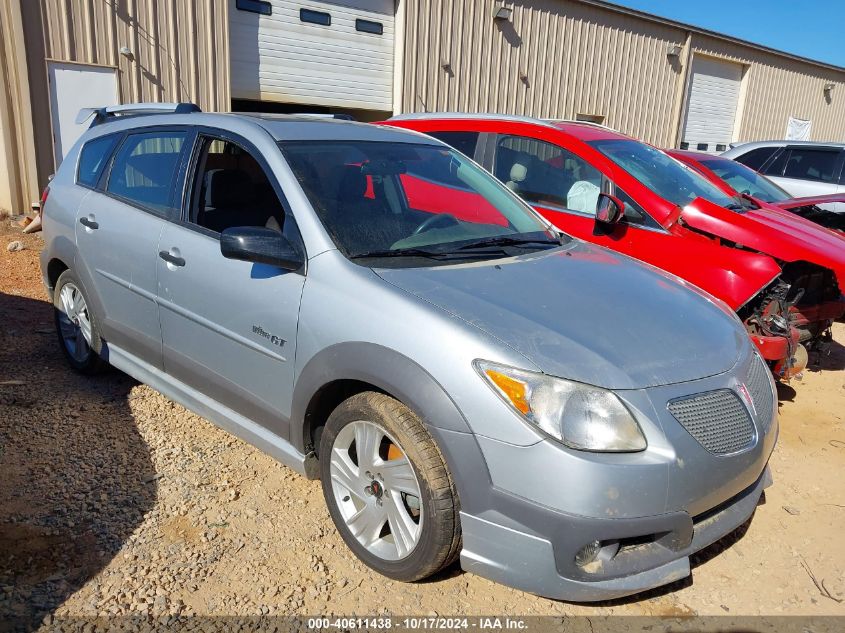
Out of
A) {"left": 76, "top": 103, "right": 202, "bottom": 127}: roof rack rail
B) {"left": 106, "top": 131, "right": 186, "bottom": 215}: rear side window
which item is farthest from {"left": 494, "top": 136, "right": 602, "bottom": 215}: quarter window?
{"left": 106, "top": 131, "right": 186, "bottom": 215}: rear side window

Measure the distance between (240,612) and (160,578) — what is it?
0.39 metres

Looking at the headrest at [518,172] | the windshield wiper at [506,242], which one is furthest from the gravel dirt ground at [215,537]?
the headrest at [518,172]

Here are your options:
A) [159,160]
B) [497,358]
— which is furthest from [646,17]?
[497,358]

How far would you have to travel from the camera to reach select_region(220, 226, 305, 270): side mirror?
2.79m

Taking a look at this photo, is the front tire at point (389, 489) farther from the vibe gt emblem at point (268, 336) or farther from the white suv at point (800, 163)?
the white suv at point (800, 163)

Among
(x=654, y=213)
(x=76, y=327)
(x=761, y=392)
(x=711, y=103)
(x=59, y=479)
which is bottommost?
(x=59, y=479)

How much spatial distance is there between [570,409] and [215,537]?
169cm

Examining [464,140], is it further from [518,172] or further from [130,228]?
[130,228]

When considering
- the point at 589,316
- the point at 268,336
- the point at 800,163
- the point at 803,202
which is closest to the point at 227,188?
the point at 268,336

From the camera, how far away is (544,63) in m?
15.4

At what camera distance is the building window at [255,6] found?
10996 millimetres

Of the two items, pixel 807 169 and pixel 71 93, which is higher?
pixel 71 93

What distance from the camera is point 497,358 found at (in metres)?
2.30

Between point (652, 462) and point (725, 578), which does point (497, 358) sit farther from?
point (725, 578)
